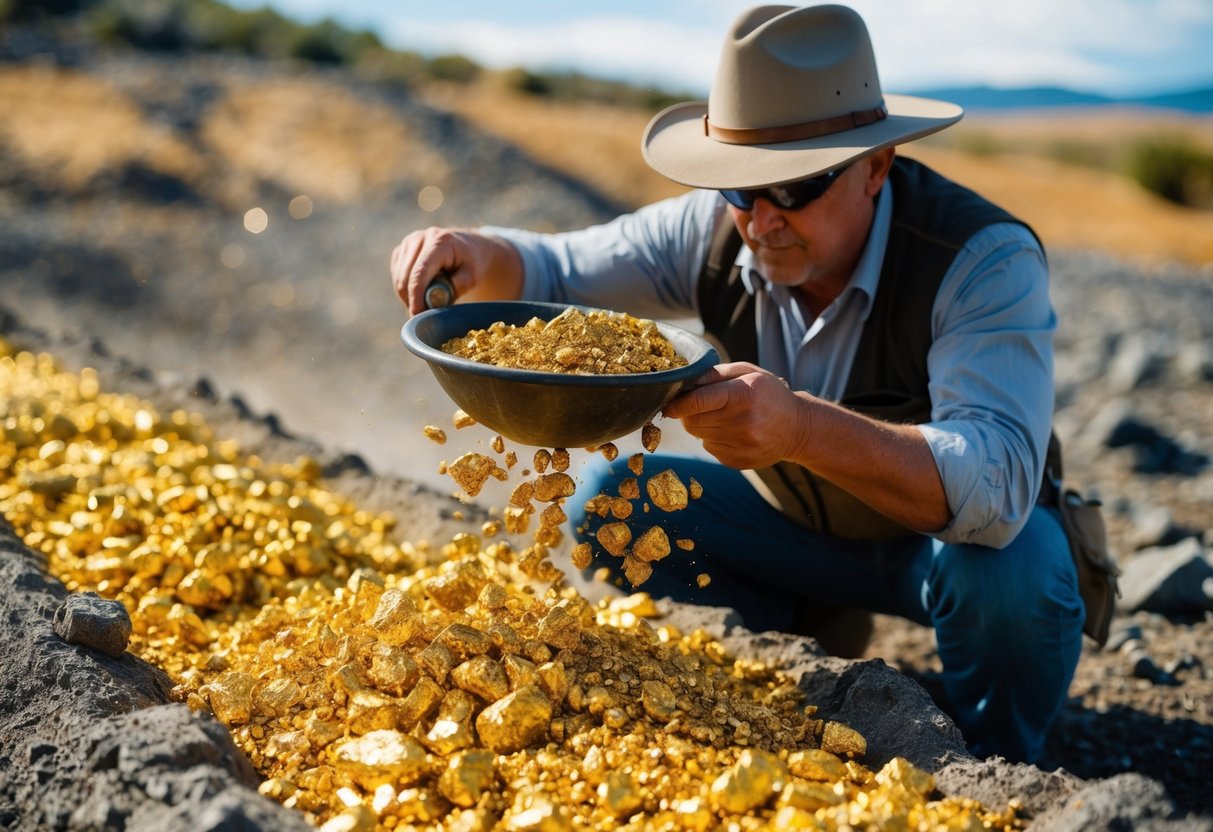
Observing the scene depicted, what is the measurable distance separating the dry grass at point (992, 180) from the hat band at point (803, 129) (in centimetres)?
1086

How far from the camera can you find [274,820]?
5.53ft

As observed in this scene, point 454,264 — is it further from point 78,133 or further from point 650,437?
point 78,133

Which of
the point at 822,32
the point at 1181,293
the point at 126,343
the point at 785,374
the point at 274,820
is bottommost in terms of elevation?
the point at 126,343

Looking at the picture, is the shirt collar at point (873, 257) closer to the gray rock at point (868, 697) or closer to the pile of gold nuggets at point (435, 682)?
the gray rock at point (868, 697)

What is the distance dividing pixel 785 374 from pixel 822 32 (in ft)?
3.17

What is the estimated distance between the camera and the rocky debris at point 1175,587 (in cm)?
388

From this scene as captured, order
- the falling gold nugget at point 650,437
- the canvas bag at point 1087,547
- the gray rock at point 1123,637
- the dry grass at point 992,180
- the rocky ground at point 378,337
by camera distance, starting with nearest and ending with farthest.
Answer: the falling gold nugget at point 650,437 → the canvas bag at point 1087,547 → the rocky ground at point 378,337 → the gray rock at point 1123,637 → the dry grass at point 992,180

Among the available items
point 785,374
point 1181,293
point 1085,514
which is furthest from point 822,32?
point 1181,293

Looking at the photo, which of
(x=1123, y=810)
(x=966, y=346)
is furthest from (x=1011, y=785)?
(x=966, y=346)

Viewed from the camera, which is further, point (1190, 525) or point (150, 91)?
point (150, 91)

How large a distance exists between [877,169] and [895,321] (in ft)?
1.31

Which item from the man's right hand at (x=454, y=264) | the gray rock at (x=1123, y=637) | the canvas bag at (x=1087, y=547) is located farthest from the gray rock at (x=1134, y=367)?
the man's right hand at (x=454, y=264)

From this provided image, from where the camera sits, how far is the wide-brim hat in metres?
2.59

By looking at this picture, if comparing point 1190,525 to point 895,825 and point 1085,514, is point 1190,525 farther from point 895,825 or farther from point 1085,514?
point 895,825
